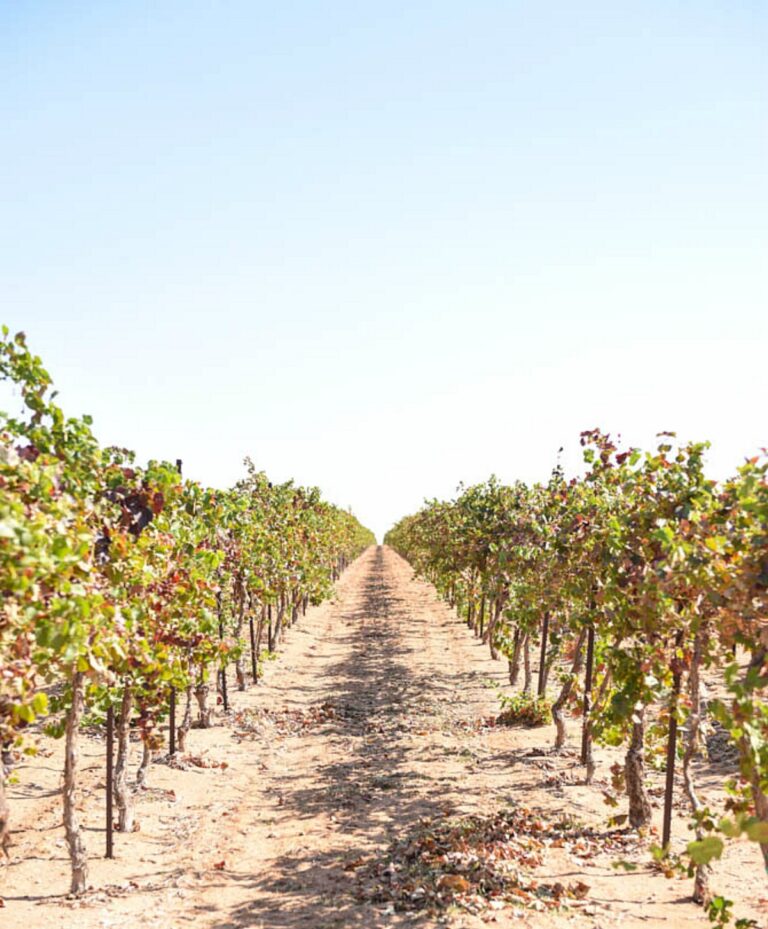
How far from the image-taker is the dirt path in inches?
345

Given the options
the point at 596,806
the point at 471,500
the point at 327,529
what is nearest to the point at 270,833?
the point at 596,806

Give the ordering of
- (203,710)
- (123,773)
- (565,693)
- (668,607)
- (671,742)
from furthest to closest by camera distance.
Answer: (203,710) → (565,693) → (123,773) → (671,742) → (668,607)

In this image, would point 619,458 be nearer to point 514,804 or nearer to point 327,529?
point 514,804

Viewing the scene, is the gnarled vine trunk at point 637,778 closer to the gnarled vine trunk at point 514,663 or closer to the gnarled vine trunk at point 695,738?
the gnarled vine trunk at point 695,738

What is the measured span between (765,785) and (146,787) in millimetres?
10855

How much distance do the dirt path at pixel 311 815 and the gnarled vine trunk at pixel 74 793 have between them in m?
0.27

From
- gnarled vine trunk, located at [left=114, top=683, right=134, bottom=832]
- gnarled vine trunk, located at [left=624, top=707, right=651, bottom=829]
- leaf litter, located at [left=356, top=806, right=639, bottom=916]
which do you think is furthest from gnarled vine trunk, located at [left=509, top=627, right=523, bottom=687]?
gnarled vine trunk, located at [left=114, top=683, right=134, bottom=832]

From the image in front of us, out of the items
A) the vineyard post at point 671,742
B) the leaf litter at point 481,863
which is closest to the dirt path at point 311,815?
the leaf litter at point 481,863

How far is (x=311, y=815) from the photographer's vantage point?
1211 cm

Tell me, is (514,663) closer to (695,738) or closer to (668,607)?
(695,738)

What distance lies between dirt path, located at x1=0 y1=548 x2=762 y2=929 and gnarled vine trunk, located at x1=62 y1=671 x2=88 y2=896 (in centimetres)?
27

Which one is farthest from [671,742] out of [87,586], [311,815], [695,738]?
[87,586]

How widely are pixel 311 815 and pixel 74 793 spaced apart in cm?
458

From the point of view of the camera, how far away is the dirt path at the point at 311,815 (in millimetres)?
8773
